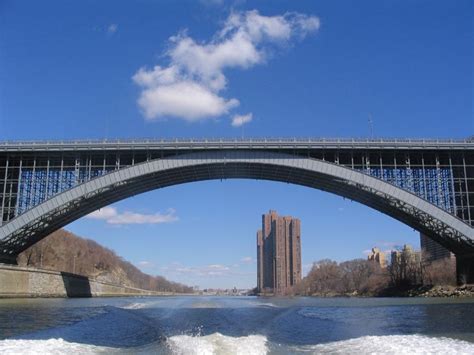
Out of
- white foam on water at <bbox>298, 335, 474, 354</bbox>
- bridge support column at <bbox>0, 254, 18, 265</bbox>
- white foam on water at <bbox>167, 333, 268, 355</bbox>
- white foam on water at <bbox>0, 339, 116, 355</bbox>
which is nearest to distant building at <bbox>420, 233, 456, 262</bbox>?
bridge support column at <bbox>0, 254, 18, 265</bbox>

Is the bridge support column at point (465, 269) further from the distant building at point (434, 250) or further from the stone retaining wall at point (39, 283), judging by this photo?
the distant building at point (434, 250)

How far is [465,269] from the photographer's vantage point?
71.2m

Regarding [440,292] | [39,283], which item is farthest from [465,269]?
[39,283]

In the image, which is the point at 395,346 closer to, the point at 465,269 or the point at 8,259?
the point at 465,269

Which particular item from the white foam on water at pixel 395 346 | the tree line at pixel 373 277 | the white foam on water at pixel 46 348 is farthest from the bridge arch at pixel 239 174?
the white foam on water at pixel 46 348

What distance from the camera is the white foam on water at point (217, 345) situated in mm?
20453

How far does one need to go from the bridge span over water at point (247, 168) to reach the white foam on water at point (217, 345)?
126 ft

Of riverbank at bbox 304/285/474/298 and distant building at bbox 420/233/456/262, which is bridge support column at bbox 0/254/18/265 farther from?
distant building at bbox 420/233/456/262

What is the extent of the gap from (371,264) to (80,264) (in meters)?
79.2

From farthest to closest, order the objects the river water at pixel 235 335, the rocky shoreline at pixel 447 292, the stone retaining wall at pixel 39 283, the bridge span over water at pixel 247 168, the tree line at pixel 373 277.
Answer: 1. the tree line at pixel 373 277
2. the rocky shoreline at pixel 447 292
3. the bridge span over water at pixel 247 168
4. the stone retaining wall at pixel 39 283
5. the river water at pixel 235 335

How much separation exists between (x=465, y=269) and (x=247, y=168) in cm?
3228

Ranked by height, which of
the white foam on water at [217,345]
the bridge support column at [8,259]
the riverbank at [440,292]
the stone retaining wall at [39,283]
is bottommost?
the white foam on water at [217,345]

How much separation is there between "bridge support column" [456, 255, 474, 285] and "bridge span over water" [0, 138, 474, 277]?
5.61m

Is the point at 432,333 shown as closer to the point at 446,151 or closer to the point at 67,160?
the point at 446,151
